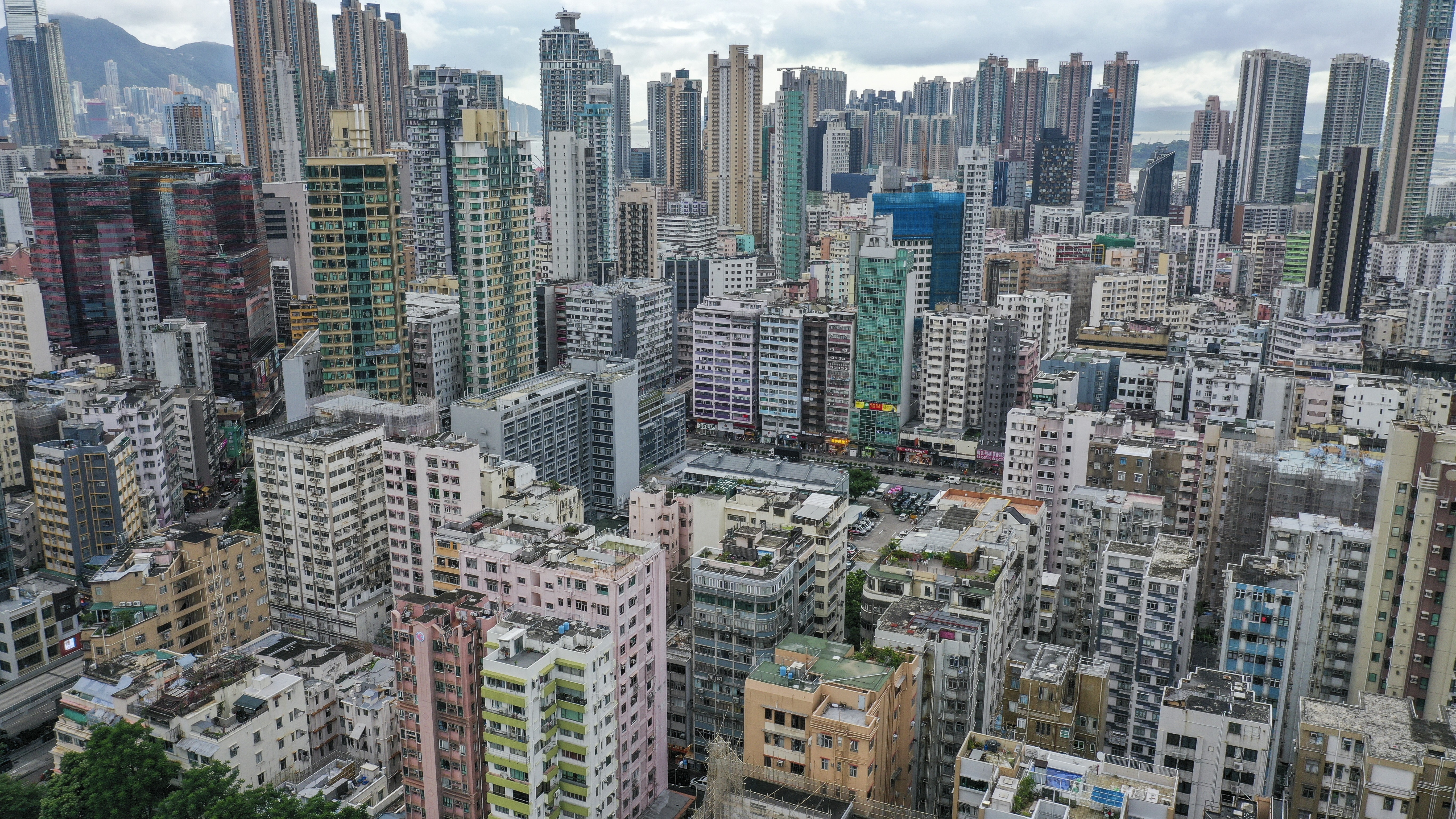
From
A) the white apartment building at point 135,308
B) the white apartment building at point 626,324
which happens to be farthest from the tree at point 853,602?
the white apartment building at point 135,308

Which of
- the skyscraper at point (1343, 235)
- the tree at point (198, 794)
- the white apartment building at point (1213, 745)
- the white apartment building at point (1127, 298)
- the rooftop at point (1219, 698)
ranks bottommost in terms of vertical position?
the tree at point (198, 794)

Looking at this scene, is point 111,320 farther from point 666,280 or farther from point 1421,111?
point 1421,111

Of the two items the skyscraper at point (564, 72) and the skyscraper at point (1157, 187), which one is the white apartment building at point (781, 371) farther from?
the skyscraper at point (1157, 187)

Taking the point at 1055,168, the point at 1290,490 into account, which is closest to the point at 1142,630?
the point at 1290,490

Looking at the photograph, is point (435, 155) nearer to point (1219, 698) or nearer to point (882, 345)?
point (882, 345)

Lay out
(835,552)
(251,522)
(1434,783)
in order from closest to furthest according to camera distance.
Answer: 1. (1434,783)
2. (835,552)
3. (251,522)

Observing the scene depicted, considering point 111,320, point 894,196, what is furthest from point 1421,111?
point 111,320
